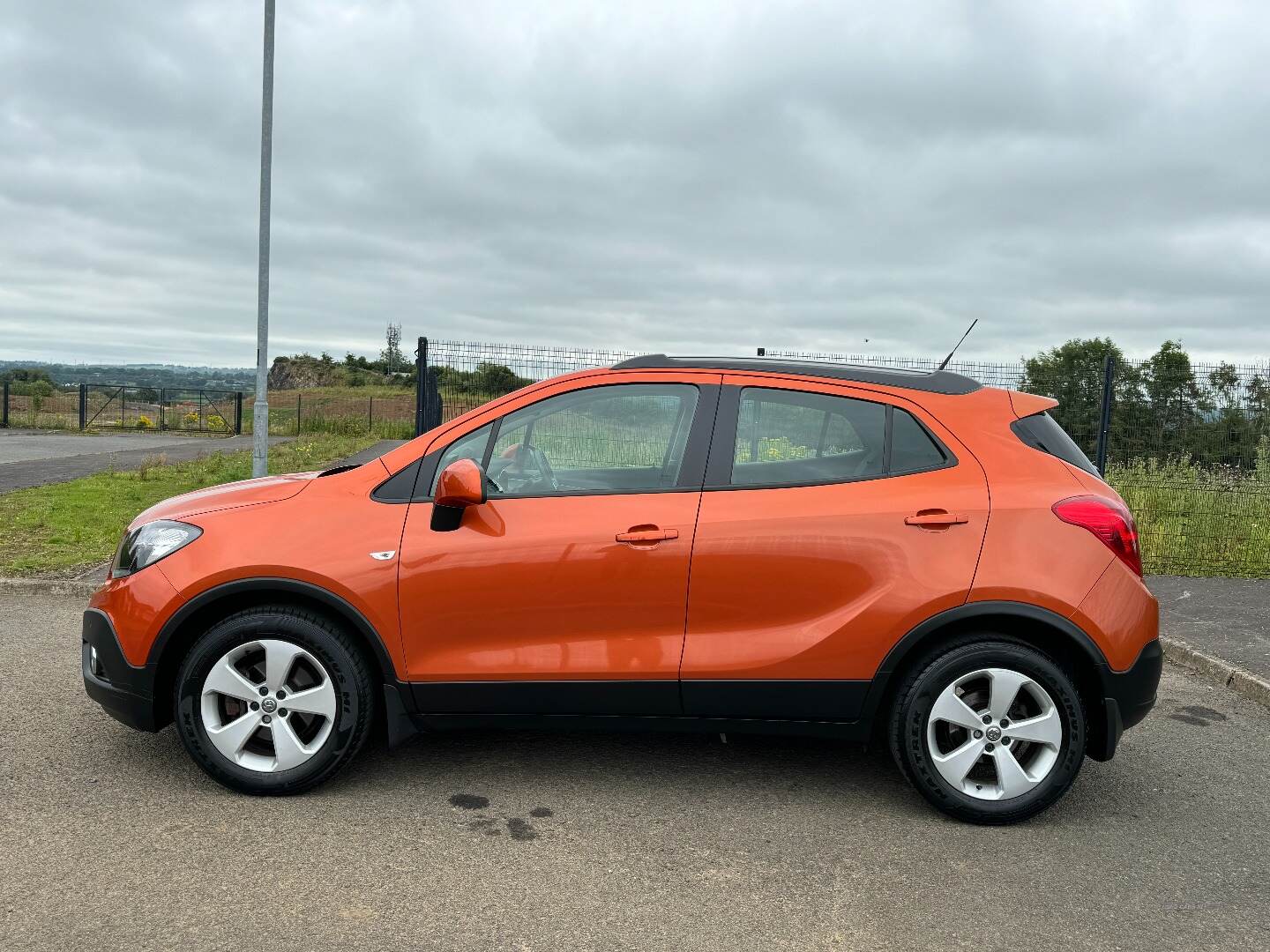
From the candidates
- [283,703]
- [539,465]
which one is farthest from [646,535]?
[283,703]

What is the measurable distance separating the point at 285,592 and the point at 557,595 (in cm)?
108

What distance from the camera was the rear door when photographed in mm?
3904

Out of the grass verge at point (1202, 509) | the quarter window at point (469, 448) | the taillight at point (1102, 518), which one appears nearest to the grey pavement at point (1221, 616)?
the grass verge at point (1202, 509)

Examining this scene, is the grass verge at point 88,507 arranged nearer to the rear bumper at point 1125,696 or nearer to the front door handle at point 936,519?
the front door handle at point 936,519

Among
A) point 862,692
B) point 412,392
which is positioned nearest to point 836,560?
point 862,692

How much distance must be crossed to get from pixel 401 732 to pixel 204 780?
89 cm

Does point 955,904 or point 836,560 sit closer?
point 955,904

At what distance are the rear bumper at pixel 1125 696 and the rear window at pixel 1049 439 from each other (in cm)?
76

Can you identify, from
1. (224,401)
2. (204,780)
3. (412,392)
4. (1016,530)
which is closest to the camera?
(1016,530)

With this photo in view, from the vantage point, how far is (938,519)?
3.92m

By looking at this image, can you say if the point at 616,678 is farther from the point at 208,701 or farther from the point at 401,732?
the point at 208,701

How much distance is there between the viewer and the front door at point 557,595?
3.93 metres

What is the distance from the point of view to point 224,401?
131 ft

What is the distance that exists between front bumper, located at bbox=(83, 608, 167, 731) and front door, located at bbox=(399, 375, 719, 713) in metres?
1.07
